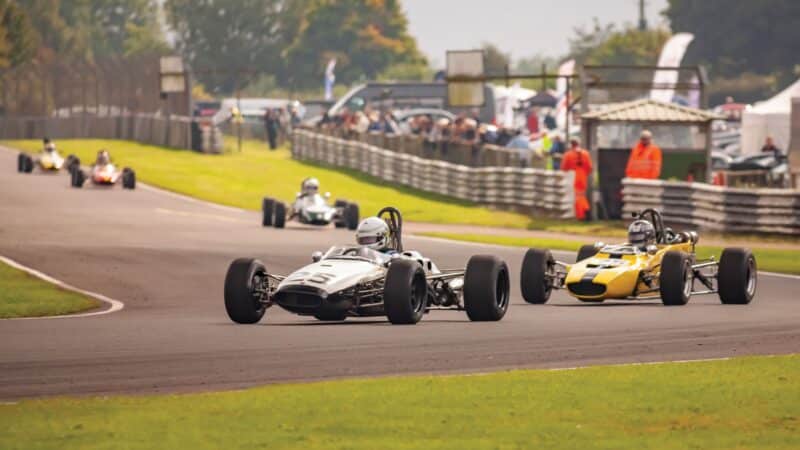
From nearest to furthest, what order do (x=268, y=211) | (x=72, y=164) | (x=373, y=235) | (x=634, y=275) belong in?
1. (x=373, y=235)
2. (x=634, y=275)
3. (x=268, y=211)
4. (x=72, y=164)

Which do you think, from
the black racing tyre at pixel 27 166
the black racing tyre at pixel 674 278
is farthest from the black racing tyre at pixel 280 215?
the black racing tyre at pixel 27 166

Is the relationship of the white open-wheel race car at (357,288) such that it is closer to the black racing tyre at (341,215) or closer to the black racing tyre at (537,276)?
the black racing tyre at (537,276)

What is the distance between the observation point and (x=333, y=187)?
53.4m

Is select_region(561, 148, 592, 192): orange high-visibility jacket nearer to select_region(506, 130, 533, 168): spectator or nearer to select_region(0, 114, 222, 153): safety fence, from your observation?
select_region(506, 130, 533, 168): spectator

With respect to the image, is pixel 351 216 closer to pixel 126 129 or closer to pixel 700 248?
pixel 700 248

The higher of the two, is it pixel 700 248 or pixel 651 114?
pixel 651 114

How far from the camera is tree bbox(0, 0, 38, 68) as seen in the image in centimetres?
9700

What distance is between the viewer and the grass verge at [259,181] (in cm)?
4416

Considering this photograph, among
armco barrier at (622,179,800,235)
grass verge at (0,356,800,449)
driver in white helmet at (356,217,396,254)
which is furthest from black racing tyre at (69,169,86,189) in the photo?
grass verge at (0,356,800,449)

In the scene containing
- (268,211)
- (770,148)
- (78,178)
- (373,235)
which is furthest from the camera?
(770,148)

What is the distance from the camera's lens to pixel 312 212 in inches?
1460

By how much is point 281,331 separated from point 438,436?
650 centimetres

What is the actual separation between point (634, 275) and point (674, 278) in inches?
26.0

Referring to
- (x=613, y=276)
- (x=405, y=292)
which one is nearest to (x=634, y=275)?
(x=613, y=276)
